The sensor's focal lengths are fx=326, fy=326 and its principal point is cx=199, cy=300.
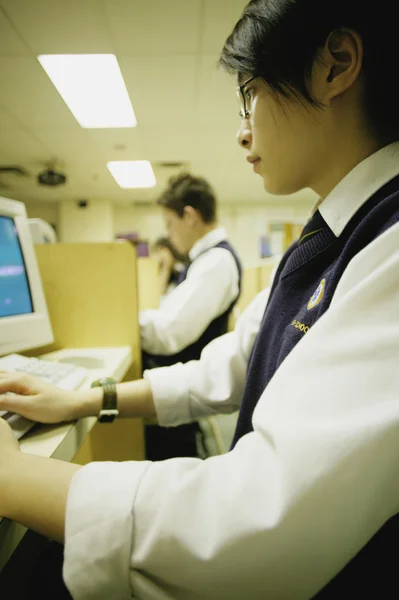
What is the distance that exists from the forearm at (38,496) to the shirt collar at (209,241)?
1378mm

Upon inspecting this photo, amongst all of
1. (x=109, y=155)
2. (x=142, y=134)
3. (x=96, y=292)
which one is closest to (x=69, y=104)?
(x=142, y=134)

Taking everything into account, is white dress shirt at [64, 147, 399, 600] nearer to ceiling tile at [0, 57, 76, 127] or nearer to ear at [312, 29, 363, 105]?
ear at [312, 29, 363, 105]

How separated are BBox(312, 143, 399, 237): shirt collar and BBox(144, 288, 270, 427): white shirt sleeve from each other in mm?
319

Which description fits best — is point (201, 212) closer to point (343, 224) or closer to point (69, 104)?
point (343, 224)

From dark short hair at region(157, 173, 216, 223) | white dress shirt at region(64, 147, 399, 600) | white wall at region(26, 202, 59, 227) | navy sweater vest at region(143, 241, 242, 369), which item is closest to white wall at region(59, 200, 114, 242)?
white wall at region(26, 202, 59, 227)

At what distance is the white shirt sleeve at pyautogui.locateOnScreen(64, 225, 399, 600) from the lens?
0.28 metres

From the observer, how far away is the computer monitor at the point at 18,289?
804 mm

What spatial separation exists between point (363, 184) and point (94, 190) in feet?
20.3

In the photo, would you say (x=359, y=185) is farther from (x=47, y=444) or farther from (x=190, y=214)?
(x=190, y=214)

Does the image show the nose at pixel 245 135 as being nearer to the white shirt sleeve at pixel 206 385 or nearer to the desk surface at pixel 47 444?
the white shirt sleeve at pixel 206 385

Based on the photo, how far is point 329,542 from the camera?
285 millimetres

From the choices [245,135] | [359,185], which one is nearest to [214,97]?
[245,135]

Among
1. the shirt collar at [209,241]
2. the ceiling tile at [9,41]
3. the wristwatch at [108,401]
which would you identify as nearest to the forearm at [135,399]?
the wristwatch at [108,401]

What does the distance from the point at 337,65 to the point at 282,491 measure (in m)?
0.55
